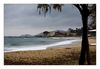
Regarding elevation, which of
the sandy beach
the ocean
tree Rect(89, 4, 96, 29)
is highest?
tree Rect(89, 4, 96, 29)

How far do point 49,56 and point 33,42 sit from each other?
238 mm

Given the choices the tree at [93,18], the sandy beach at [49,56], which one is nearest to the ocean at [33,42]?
the sandy beach at [49,56]

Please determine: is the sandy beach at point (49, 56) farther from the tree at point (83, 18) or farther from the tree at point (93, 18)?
the tree at point (93, 18)

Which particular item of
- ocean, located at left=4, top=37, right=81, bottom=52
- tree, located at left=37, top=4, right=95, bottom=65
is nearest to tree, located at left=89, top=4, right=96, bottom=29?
tree, located at left=37, top=4, right=95, bottom=65

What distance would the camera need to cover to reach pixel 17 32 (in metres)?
2.59

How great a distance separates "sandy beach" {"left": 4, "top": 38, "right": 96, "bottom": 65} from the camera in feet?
8.51

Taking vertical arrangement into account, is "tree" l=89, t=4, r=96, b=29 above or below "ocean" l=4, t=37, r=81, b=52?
above

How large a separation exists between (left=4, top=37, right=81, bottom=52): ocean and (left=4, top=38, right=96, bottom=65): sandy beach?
0.15 ft

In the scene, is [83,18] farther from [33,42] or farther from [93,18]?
[33,42]

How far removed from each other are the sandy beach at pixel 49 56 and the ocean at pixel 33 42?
44 mm

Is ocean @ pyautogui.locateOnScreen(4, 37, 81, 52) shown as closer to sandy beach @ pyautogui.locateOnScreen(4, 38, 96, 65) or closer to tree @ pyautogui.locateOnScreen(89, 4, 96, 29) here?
sandy beach @ pyautogui.locateOnScreen(4, 38, 96, 65)

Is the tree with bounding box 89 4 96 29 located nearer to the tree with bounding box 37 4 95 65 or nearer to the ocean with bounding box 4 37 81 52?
the tree with bounding box 37 4 95 65

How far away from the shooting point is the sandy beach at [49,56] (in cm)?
259

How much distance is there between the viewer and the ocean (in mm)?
2570
